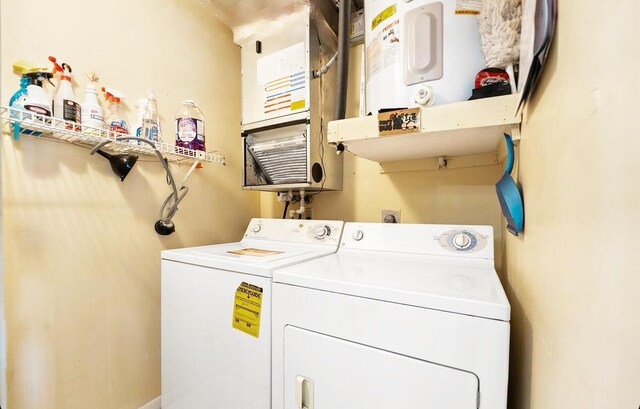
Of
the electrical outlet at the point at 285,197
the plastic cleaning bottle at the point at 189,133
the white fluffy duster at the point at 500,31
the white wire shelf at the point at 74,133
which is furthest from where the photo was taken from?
the electrical outlet at the point at 285,197

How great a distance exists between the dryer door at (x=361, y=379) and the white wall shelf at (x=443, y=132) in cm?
71

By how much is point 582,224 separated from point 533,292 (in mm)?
318

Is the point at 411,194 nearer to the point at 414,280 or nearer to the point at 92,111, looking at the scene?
the point at 414,280

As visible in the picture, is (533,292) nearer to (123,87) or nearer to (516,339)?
(516,339)

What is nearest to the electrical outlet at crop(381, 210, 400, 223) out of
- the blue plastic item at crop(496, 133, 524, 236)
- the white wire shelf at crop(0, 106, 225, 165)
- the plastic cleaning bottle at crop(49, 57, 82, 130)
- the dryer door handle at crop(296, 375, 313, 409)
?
the blue plastic item at crop(496, 133, 524, 236)

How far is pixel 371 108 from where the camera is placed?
3.83 feet

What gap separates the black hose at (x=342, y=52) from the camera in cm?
141

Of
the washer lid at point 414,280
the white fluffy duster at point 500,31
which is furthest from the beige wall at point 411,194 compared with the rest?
the white fluffy duster at point 500,31

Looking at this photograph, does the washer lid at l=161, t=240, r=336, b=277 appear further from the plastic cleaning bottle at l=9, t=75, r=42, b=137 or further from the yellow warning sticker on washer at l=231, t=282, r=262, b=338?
the plastic cleaning bottle at l=9, t=75, r=42, b=137

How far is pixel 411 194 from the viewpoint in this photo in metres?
1.59

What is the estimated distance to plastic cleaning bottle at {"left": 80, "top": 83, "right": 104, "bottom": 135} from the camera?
1117 millimetres

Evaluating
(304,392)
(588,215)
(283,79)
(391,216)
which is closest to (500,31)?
(588,215)

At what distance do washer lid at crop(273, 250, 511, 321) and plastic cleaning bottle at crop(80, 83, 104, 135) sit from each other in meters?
1.03

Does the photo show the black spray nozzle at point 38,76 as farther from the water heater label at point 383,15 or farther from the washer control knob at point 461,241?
the washer control knob at point 461,241
